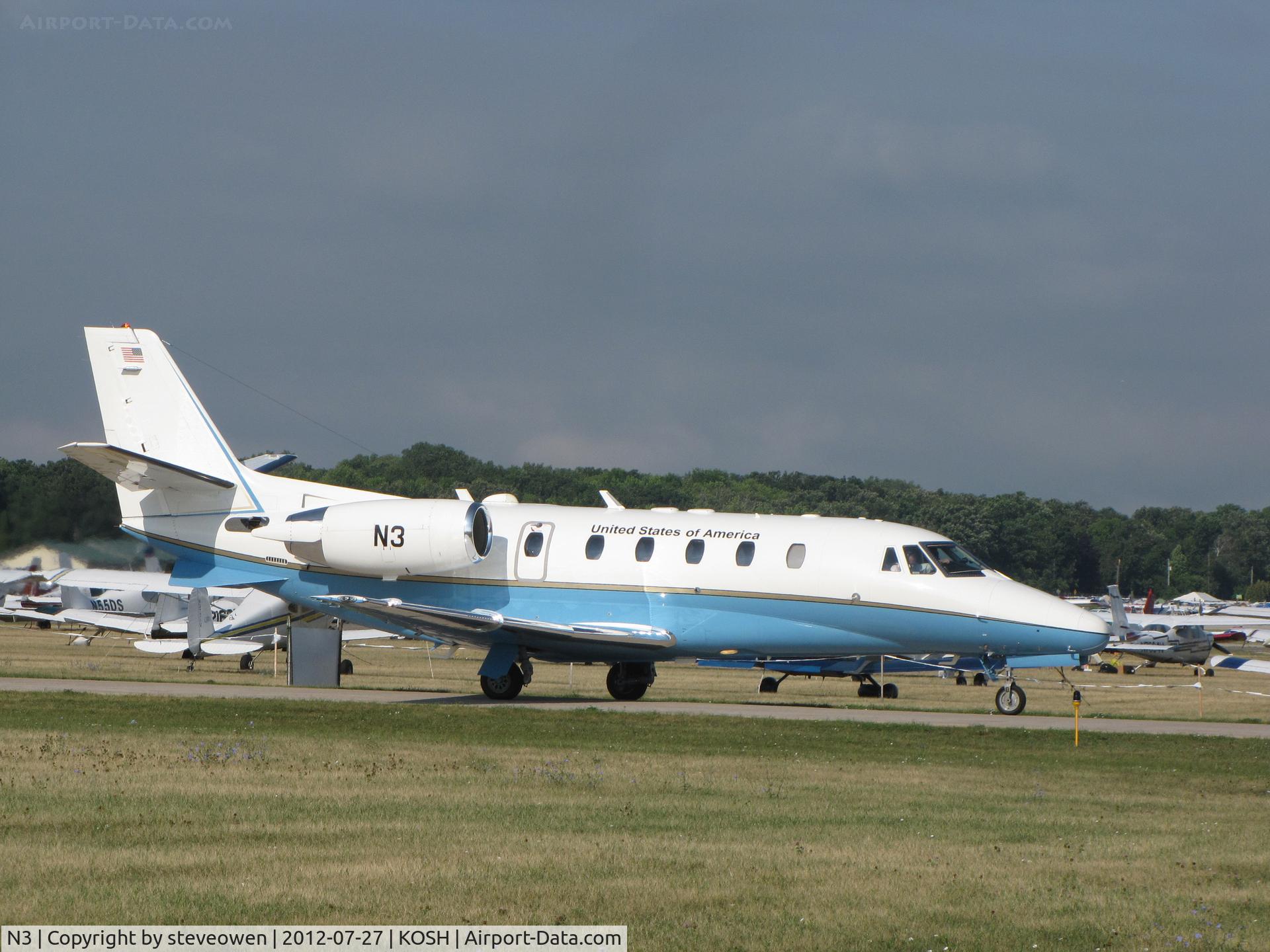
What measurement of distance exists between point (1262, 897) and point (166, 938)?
22.3 feet

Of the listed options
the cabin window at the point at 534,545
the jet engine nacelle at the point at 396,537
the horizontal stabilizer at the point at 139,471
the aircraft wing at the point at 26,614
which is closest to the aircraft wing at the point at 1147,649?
the cabin window at the point at 534,545

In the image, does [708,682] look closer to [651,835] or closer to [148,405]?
[148,405]

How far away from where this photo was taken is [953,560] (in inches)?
989

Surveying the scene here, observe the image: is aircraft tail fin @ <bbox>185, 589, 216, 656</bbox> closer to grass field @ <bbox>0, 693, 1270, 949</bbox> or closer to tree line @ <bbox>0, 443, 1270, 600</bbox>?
tree line @ <bbox>0, 443, 1270, 600</bbox>

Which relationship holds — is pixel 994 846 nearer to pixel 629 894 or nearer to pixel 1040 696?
pixel 629 894

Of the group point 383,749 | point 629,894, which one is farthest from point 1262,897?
point 383,749

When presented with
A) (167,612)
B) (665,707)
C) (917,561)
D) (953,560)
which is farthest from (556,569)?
(167,612)

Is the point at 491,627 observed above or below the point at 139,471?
below

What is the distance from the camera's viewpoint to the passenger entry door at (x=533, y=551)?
26.8 meters

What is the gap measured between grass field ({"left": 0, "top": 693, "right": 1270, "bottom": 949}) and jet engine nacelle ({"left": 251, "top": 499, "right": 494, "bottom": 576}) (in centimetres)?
726

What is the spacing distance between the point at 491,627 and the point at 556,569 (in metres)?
1.83

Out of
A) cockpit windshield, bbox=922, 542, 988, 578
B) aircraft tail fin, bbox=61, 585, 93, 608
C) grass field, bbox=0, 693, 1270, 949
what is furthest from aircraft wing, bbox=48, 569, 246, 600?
grass field, bbox=0, 693, 1270, 949

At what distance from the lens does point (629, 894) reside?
9109 millimetres

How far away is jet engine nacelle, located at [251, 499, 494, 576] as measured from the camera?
86.2ft
